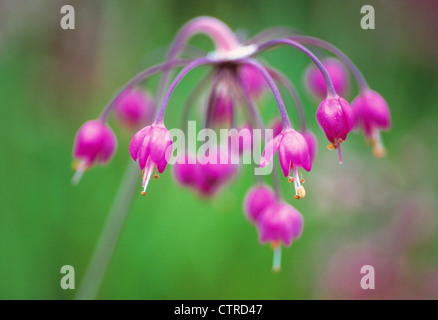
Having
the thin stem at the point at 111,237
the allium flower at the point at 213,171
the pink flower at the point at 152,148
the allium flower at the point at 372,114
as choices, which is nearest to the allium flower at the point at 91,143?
the thin stem at the point at 111,237

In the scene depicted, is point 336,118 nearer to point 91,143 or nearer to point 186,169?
point 186,169

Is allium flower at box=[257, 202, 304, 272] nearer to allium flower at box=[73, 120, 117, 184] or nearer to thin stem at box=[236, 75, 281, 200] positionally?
thin stem at box=[236, 75, 281, 200]

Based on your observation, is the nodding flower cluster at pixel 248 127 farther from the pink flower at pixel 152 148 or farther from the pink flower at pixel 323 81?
the pink flower at pixel 323 81

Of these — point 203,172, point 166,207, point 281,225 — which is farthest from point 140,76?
point 166,207
